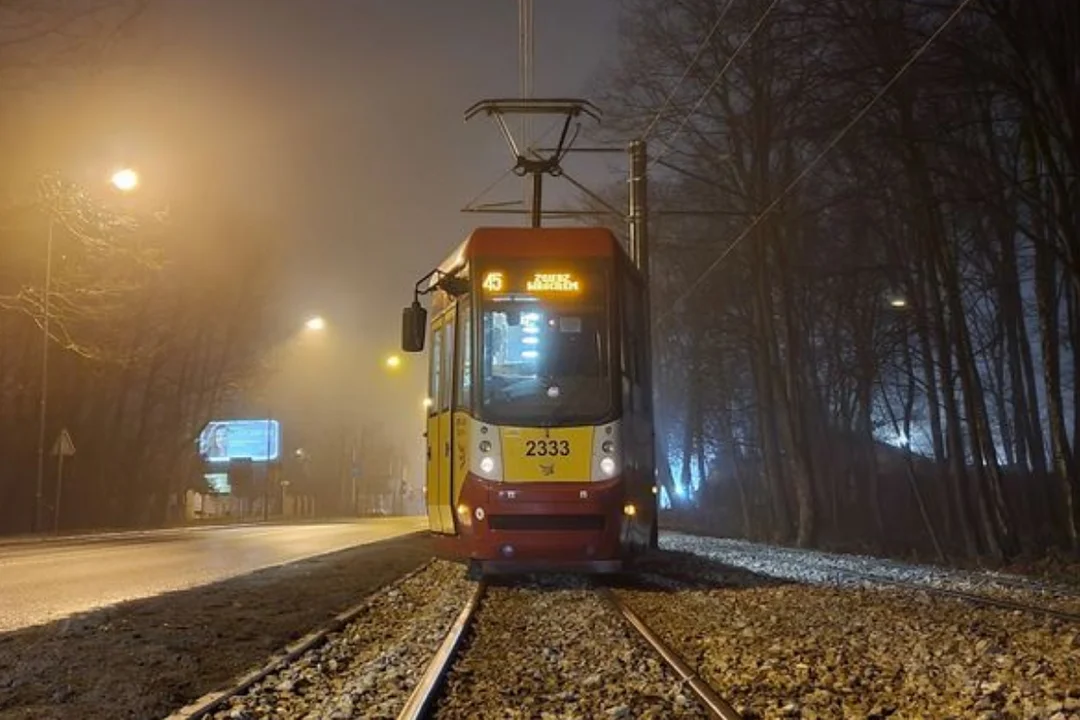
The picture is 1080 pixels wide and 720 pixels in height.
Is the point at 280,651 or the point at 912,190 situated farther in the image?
the point at 912,190

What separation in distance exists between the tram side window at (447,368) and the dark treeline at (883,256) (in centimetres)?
872

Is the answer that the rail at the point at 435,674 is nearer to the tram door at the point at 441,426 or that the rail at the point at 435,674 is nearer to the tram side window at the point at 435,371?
the tram door at the point at 441,426

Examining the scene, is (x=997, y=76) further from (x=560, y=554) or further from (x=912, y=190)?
(x=560, y=554)

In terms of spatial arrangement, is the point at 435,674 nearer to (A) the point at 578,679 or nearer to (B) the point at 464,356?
(A) the point at 578,679

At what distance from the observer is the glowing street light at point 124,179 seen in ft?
80.6

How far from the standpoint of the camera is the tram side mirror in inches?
525

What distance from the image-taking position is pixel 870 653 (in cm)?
800

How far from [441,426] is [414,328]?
1.34 m

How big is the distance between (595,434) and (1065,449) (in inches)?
428

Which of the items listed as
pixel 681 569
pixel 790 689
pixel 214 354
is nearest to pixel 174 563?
pixel 681 569

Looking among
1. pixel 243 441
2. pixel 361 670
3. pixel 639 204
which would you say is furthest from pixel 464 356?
pixel 243 441

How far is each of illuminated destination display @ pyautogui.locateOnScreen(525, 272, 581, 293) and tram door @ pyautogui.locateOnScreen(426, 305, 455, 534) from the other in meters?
1.26

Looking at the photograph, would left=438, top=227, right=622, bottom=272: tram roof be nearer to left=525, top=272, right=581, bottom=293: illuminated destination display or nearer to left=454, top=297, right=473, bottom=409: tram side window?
left=525, top=272, right=581, bottom=293: illuminated destination display

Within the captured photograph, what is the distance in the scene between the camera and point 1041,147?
1838 cm
